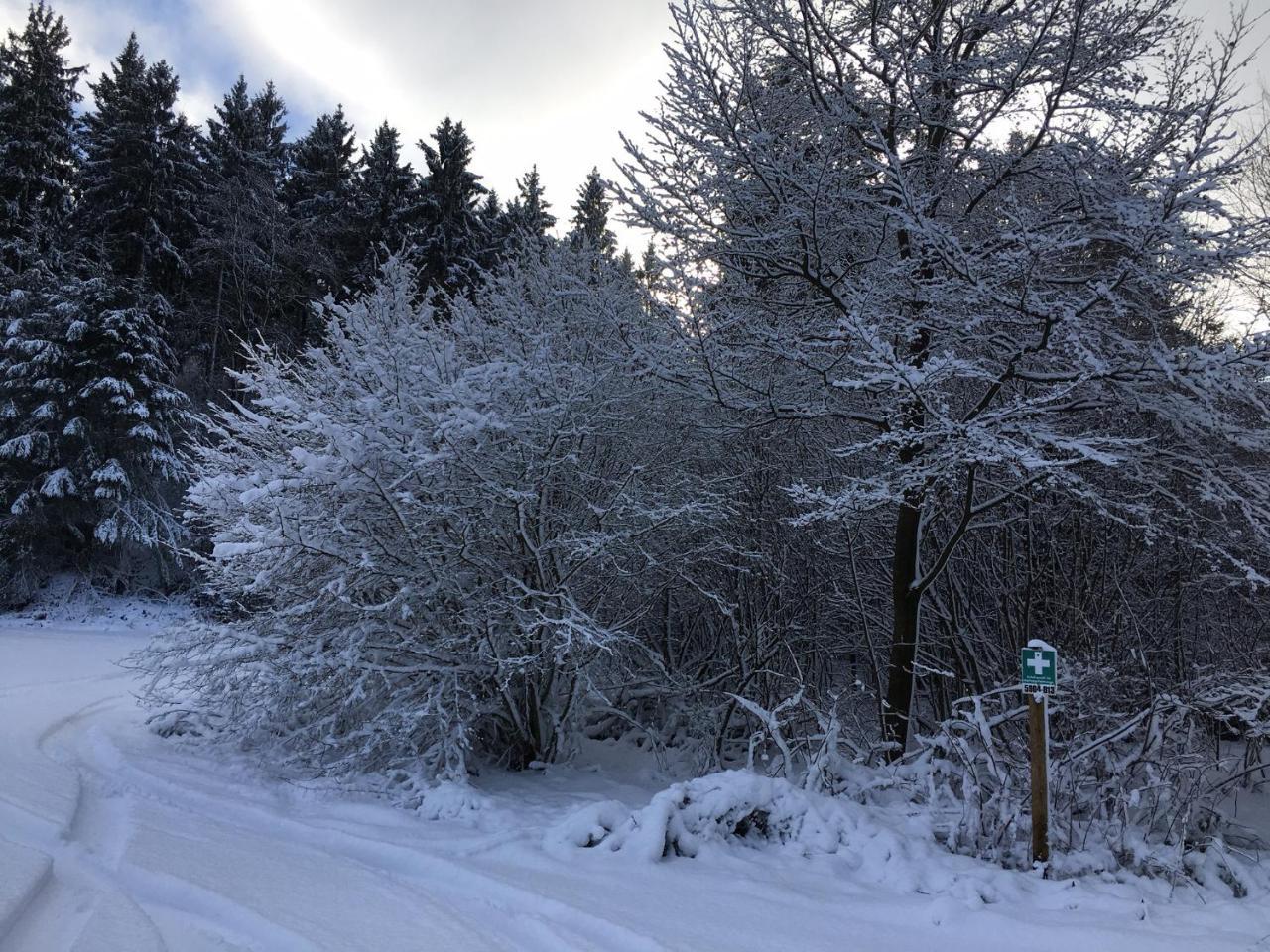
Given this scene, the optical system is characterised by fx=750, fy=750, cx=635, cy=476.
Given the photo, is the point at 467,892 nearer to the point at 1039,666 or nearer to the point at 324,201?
the point at 1039,666

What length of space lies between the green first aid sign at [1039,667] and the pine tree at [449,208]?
18927 millimetres

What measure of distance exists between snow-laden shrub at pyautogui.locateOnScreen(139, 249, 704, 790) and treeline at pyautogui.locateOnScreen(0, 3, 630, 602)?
10855 mm

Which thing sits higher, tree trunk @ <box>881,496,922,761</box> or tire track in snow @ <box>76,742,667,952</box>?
tree trunk @ <box>881,496,922,761</box>

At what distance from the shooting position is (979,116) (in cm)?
524

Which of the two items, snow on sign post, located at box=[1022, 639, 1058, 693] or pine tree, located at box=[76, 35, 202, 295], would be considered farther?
pine tree, located at box=[76, 35, 202, 295]

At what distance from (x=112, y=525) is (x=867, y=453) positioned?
55.9ft

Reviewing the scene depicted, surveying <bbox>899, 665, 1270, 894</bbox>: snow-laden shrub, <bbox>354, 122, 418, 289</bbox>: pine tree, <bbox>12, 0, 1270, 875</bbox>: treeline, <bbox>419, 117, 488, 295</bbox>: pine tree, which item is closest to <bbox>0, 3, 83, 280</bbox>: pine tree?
<bbox>354, 122, 418, 289</bbox>: pine tree

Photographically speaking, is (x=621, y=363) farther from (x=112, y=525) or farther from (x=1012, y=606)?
(x=112, y=525)

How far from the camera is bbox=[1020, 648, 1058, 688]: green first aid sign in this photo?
3.66m

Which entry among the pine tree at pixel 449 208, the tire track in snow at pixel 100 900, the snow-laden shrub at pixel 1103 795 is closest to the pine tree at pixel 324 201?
the pine tree at pixel 449 208

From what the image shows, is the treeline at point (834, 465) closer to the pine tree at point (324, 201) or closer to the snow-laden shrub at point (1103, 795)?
the snow-laden shrub at point (1103, 795)

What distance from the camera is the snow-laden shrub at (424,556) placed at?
5.38m

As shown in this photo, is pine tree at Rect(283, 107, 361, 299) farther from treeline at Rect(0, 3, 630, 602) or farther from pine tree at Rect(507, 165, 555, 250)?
pine tree at Rect(507, 165, 555, 250)

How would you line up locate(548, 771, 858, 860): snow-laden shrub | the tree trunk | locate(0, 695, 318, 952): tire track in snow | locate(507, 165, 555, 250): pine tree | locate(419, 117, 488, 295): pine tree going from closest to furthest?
locate(0, 695, 318, 952): tire track in snow
locate(548, 771, 858, 860): snow-laden shrub
the tree trunk
locate(419, 117, 488, 295): pine tree
locate(507, 165, 555, 250): pine tree
